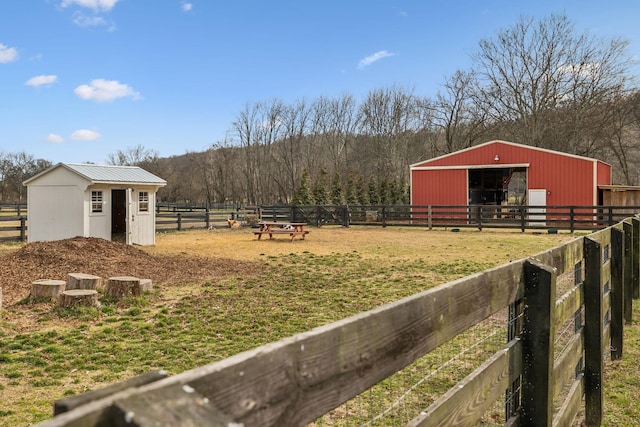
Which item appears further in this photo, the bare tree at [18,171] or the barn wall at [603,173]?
the bare tree at [18,171]

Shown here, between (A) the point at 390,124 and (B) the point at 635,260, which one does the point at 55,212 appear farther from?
(A) the point at 390,124

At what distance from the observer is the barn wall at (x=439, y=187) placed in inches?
1029

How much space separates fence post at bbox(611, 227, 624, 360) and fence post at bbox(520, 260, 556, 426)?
282 cm

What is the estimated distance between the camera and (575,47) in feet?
114

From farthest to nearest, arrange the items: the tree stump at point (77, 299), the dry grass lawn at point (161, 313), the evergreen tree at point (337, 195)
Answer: the evergreen tree at point (337, 195) < the tree stump at point (77, 299) < the dry grass lawn at point (161, 313)

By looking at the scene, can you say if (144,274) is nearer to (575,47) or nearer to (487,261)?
(487,261)

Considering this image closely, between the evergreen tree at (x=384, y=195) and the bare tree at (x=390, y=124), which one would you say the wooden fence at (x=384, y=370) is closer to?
the evergreen tree at (x=384, y=195)

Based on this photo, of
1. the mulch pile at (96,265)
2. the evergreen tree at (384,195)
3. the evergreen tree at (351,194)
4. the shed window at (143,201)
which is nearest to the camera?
the mulch pile at (96,265)

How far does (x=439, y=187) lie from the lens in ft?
87.9

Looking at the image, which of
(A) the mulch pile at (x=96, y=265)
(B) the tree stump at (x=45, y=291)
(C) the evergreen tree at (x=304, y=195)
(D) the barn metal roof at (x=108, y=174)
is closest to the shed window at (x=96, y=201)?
(D) the barn metal roof at (x=108, y=174)

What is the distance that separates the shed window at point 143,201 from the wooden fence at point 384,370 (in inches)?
625

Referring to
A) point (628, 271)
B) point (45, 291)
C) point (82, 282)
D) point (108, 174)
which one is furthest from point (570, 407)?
point (108, 174)

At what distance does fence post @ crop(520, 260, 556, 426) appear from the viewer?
2174mm

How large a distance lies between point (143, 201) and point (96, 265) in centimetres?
724
